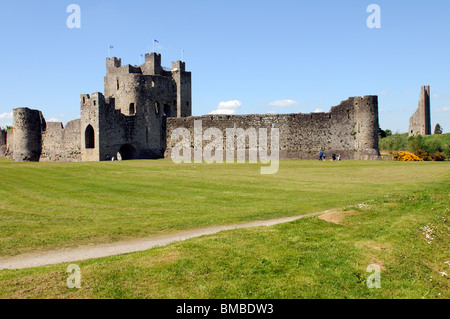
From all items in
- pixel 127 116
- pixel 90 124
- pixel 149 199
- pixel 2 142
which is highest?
pixel 127 116

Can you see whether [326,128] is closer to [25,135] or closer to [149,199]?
[149,199]

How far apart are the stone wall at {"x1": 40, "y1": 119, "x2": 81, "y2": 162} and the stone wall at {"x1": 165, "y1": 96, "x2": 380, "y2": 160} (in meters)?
16.4

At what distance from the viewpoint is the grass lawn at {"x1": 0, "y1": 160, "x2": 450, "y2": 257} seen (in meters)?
10.0

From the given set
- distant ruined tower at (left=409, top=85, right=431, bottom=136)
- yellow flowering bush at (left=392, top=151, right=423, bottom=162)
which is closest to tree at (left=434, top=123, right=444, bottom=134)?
distant ruined tower at (left=409, top=85, right=431, bottom=136)

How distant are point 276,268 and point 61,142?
4311 centimetres

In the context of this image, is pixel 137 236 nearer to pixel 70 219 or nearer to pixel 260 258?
pixel 70 219

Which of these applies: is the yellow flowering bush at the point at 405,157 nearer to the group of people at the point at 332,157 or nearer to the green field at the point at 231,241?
the group of people at the point at 332,157

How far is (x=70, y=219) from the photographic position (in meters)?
11.4

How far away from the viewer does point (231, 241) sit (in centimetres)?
794

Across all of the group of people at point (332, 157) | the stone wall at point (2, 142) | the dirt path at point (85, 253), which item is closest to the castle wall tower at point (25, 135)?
the stone wall at point (2, 142)

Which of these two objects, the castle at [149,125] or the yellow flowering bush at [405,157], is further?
the castle at [149,125]

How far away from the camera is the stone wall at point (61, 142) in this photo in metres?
42.3

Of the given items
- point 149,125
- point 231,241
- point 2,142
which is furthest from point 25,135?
point 231,241

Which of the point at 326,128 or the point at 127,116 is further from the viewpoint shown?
the point at 127,116
